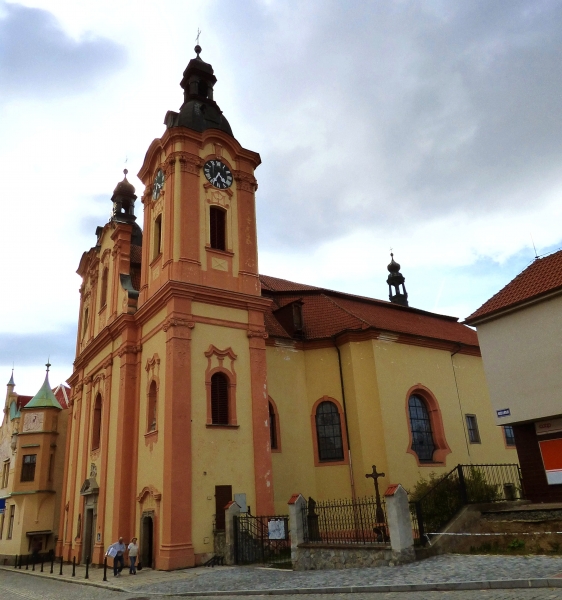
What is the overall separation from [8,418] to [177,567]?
86.6 feet

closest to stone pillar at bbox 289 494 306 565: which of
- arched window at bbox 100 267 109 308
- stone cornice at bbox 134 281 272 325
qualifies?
stone cornice at bbox 134 281 272 325

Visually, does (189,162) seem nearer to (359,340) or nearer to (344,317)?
(344,317)

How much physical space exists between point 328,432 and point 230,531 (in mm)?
7012

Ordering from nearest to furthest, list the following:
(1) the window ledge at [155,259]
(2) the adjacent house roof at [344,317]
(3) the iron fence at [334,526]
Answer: (3) the iron fence at [334,526], (1) the window ledge at [155,259], (2) the adjacent house roof at [344,317]

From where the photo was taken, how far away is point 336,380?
2344cm

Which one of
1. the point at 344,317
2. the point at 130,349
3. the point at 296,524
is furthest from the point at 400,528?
the point at 130,349

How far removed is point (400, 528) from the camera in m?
12.3

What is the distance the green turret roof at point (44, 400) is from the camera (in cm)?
3425

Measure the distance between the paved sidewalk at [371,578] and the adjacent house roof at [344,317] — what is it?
34.7ft

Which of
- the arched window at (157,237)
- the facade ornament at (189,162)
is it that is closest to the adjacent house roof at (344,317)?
the arched window at (157,237)

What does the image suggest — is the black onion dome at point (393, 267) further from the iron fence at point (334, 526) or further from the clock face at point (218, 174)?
the iron fence at point (334, 526)

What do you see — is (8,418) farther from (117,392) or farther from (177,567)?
(177,567)

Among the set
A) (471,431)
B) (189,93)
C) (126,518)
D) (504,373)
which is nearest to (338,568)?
(504,373)

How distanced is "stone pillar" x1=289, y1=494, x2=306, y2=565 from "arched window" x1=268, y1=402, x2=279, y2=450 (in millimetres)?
6365
